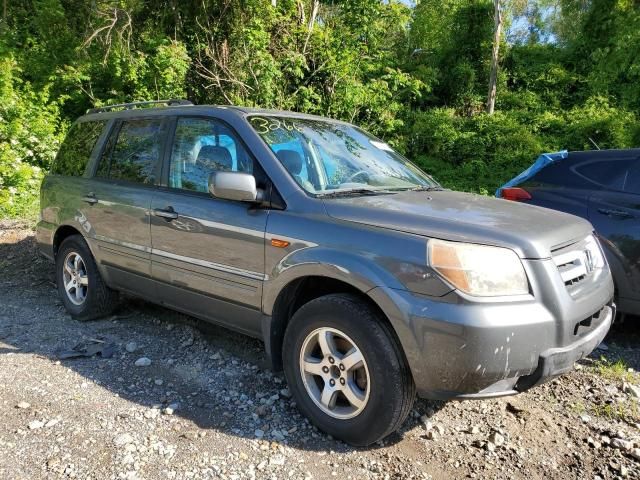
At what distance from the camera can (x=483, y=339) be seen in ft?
7.73

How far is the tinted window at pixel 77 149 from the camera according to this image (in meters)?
4.76

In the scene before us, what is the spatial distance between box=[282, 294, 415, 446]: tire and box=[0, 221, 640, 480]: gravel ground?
15 centimetres

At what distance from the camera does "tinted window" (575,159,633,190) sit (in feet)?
14.8

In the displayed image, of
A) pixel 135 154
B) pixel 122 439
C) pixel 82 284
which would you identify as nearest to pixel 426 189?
pixel 135 154

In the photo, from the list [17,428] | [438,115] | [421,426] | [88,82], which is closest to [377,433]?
[421,426]

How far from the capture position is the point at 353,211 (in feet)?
9.45

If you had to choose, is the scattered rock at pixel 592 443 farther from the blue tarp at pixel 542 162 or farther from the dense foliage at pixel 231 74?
the dense foliage at pixel 231 74

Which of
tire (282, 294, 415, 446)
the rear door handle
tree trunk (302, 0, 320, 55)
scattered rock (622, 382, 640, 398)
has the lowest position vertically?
scattered rock (622, 382, 640, 398)

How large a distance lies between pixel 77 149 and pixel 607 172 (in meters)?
4.79

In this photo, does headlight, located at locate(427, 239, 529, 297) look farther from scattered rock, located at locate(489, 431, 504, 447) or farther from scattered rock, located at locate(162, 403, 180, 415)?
scattered rock, located at locate(162, 403, 180, 415)

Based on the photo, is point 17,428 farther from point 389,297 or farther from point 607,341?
point 607,341

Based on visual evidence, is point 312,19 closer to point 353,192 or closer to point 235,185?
point 353,192

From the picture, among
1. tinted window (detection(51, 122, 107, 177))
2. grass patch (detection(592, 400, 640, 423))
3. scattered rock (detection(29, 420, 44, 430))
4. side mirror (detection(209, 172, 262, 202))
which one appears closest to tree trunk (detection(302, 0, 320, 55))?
tinted window (detection(51, 122, 107, 177))

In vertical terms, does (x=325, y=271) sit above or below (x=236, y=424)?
above
